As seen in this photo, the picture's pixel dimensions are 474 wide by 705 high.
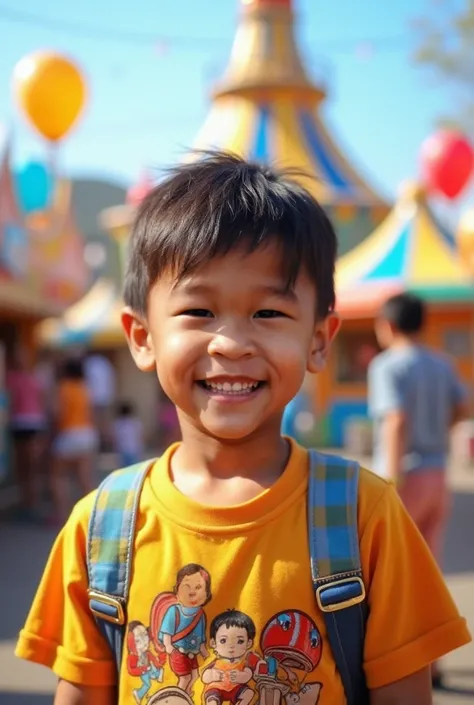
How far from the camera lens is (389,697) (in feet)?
5.18

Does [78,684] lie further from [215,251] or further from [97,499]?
[215,251]

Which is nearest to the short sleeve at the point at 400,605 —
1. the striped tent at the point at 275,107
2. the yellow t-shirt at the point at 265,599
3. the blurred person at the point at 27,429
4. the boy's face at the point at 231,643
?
the yellow t-shirt at the point at 265,599

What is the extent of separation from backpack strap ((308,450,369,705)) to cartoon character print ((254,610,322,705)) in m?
0.05

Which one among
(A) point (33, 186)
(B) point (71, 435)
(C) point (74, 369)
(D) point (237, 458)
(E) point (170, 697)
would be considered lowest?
(B) point (71, 435)

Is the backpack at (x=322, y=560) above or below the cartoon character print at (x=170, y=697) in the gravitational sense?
above

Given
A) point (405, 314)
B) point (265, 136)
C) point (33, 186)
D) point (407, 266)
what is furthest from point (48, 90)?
point (265, 136)

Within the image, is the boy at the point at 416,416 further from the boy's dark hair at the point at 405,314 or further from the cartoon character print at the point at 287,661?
the cartoon character print at the point at 287,661

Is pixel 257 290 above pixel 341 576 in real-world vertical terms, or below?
above

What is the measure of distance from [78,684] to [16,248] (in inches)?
310

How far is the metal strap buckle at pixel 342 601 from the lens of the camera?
5.02ft

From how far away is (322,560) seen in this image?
1.55 metres

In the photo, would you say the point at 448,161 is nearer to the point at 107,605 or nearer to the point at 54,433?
the point at 54,433

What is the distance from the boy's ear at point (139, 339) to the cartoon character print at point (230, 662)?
504 mm

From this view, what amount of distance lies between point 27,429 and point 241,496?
753 centimetres
